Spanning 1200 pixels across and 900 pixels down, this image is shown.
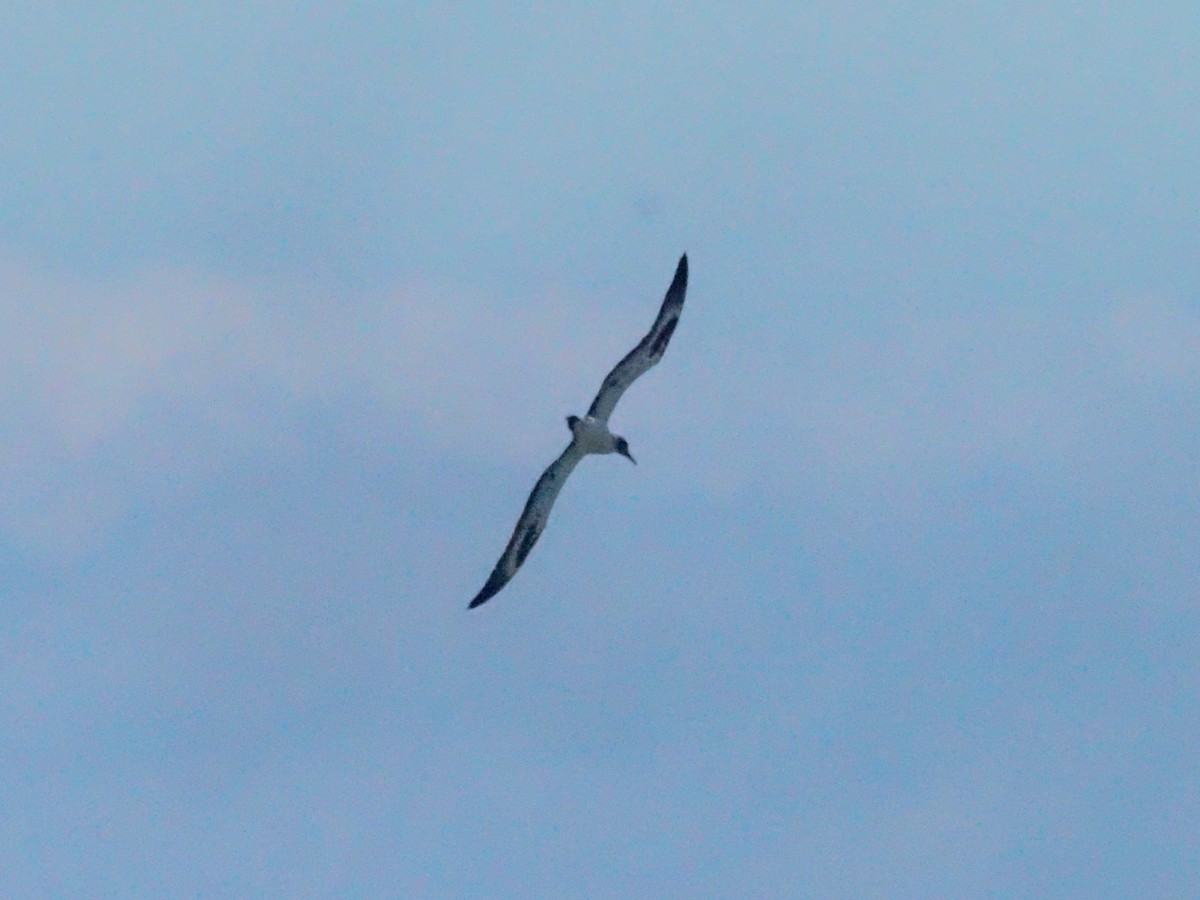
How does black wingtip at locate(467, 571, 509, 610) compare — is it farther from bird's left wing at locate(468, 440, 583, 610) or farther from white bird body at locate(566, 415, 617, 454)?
white bird body at locate(566, 415, 617, 454)

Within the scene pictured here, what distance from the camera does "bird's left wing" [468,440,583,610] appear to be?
69.2m

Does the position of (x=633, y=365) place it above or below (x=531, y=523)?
above

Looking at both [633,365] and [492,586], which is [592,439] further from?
[492,586]

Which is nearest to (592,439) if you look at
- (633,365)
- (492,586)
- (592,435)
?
(592,435)

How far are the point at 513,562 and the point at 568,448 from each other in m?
4.33

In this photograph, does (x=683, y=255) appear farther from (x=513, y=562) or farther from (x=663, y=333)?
(x=513, y=562)

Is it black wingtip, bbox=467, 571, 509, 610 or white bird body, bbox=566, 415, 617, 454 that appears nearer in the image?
white bird body, bbox=566, 415, 617, 454

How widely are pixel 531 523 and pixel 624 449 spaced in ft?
11.2

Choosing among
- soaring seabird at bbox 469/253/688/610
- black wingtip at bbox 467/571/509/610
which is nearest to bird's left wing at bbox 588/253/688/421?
soaring seabird at bbox 469/253/688/610

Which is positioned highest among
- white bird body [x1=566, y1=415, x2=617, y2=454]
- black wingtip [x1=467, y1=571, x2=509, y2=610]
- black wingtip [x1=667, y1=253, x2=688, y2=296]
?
black wingtip [x1=667, y1=253, x2=688, y2=296]

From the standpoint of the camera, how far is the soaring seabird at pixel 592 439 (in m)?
68.1

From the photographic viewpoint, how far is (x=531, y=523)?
70562 mm

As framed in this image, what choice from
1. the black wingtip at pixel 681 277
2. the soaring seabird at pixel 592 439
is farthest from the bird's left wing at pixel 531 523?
the black wingtip at pixel 681 277

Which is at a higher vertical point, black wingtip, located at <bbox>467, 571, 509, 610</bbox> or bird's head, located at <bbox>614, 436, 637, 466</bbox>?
bird's head, located at <bbox>614, 436, 637, 466</bbox>
